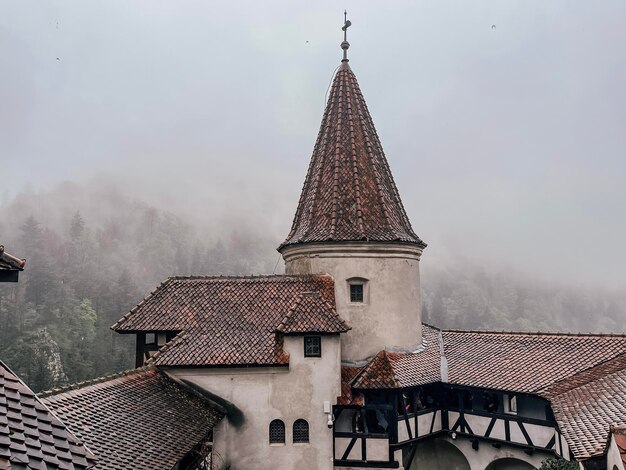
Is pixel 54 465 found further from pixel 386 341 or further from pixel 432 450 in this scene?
pixel 432 450

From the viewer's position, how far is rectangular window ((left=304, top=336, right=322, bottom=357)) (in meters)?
16.2

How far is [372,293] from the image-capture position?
1817 cm

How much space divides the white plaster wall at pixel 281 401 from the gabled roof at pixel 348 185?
13.6 feet

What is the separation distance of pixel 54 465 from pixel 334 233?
13334 millimetres

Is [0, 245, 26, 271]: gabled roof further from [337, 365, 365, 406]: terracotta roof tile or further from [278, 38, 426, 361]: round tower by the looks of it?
[278, 38, 426, 361]: round tower

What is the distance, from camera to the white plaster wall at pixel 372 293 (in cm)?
1792

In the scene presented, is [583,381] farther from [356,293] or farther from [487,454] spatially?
[356,293]

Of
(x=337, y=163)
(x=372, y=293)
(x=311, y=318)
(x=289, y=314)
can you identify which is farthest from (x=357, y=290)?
(x=337, y=163)

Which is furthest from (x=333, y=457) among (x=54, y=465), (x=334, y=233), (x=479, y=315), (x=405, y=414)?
(x=479, y=315)

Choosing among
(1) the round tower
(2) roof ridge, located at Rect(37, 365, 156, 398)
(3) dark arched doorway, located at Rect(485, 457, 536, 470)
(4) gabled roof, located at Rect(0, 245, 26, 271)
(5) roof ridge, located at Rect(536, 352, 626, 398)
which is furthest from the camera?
(1) the round tower

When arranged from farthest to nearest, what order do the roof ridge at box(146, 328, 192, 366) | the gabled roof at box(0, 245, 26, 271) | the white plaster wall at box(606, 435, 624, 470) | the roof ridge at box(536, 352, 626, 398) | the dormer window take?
the dormer window < the roof ridge at box(146, 328, 192, 366) < the roof ridge at box(536, 352, 626, 398) < the white plaster wall at box(606, 435, 624, 470) < the gabled roof at box(0, 245, 26, 271)

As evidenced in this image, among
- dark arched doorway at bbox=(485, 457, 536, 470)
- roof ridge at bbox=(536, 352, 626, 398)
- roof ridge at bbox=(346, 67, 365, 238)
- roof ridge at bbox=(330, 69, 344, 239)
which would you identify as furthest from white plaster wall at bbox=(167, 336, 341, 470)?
roof ridge at bbox=(536, 352, 626, 398)

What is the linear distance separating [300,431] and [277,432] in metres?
0.69

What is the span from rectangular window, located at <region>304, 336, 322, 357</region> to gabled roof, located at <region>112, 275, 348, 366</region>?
610 millimetres
